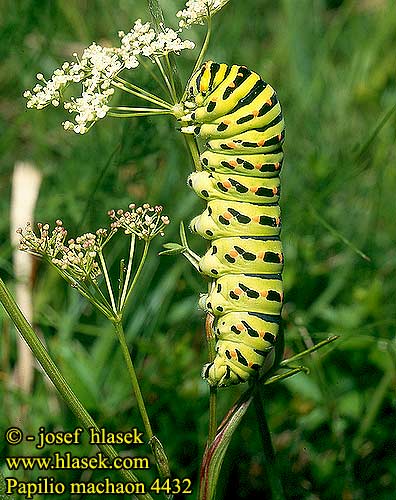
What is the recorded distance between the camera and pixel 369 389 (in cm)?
341

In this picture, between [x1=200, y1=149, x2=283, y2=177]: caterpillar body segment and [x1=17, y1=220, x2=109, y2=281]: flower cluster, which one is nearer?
[x1=17, y1=220, x2=109, y2=281]: flower cluster

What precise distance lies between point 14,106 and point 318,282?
205 centimetres

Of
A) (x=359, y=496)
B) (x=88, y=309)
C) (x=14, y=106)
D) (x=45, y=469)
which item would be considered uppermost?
(x=14, y=106)

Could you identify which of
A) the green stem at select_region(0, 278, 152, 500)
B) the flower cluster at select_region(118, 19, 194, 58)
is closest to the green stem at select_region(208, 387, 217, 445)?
the green stem at select_region(0, 278, 152, 500)

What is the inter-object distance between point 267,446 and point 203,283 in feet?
5.47

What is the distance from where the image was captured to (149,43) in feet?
6.08

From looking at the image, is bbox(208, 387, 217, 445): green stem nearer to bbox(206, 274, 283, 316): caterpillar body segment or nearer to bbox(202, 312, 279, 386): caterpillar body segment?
bbox(202, 312, 279, 386): caterpillar body segment

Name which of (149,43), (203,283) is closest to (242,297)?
(149,43)

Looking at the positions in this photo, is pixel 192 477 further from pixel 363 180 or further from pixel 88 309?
pixel 363 180

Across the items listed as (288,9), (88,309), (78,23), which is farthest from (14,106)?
(288,9)

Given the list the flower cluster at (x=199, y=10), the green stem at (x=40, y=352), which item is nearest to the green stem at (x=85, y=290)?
the green stem at (x=40, y=352)

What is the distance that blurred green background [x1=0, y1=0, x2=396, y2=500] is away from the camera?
3.05m

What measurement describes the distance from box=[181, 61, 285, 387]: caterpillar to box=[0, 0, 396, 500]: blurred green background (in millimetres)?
434

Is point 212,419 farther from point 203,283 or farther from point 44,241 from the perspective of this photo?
point 203,283
